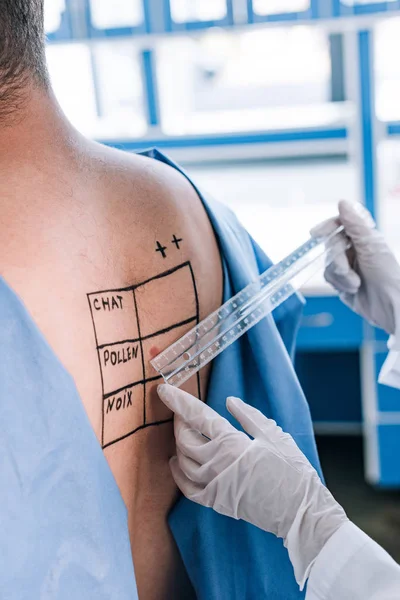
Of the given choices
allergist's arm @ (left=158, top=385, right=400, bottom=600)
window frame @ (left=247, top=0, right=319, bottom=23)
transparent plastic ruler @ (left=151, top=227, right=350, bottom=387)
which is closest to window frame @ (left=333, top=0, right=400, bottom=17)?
window frame @ (left=247, top=0, right=319, bottom=23)

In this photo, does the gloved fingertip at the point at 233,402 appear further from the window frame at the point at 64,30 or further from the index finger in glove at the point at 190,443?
the window frame at the point at 64,30

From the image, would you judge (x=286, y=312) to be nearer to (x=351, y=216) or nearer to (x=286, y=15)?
(x=351, y=216)

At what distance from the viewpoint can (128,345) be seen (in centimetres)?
85

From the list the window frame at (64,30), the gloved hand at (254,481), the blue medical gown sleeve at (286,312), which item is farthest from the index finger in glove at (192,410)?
the window frame at (64,30)

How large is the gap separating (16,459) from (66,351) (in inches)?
5.0

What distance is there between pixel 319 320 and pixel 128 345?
1695mm

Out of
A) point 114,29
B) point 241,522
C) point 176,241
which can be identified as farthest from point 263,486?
point 114,29

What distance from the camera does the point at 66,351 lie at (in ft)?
2.47

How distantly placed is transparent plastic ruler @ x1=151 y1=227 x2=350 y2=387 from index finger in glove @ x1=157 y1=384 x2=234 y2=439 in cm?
2

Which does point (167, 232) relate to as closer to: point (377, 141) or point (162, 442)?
point (162, 442)

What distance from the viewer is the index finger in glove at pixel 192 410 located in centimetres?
90

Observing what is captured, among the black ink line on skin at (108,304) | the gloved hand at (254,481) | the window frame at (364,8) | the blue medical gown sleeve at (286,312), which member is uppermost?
the window frame at (364,8)

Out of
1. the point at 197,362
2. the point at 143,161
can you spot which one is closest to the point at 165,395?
the point at 197,362

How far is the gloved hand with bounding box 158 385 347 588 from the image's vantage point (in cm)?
90
